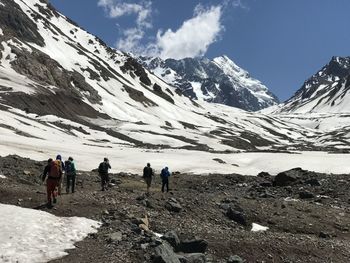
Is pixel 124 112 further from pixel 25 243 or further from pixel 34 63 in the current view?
pixel 25 243

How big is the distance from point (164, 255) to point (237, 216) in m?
12.1

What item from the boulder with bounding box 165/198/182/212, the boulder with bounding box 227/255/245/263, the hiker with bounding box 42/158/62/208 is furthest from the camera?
the boulder with bounding box 165/198/182/212

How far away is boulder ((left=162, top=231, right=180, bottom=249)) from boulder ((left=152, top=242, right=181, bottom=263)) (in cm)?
120

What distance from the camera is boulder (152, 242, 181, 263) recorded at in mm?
19625

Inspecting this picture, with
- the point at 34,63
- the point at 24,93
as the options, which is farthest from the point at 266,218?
the point at 34,63

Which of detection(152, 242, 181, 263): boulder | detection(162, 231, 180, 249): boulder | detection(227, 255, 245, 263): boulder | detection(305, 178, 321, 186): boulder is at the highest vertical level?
detection(305, 178, 321, 186): boulder

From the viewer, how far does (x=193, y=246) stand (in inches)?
881

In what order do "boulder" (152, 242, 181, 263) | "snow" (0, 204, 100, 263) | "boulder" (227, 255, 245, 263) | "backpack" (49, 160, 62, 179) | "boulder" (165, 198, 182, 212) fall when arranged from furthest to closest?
"boulder" (165, 198, 182, 212) < "backpack" (49, 160, 62, 179) < "boulder" (227, 255, 245, 263) < "boulder" (152, 242, 181, 263) < "snow" (0, 204, 100, 263)

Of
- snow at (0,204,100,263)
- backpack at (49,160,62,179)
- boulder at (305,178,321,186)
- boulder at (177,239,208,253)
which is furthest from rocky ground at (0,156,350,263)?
boulder at (305,178,321,186)

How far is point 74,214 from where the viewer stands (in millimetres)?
24969

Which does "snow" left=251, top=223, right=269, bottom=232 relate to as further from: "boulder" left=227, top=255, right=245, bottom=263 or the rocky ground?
"boulder" left=227, top=255, right=245, bottom=263

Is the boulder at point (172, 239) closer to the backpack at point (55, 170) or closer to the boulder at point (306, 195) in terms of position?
the backpack at point (55, 170)

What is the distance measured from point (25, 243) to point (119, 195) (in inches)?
465

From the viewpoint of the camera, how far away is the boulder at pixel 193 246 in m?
22.3
